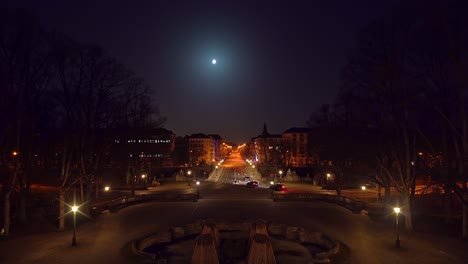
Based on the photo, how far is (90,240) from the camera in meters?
22.2

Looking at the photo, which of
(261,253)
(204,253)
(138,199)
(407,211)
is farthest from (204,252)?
(138,199)

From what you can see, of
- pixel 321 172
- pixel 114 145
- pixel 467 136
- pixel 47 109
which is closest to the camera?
pixel 467 136

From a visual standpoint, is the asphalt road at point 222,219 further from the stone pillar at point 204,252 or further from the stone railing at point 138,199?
the stone pillar at point 204,252

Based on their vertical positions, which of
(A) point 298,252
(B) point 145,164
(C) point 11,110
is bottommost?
(A) point 298,252

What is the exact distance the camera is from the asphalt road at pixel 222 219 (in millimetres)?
18703

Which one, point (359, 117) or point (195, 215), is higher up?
point (359, 117)

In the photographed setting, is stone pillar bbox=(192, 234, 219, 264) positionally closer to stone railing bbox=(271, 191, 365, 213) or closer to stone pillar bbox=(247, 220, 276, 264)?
stone pillar bbox=(247, 220, 276, 264)

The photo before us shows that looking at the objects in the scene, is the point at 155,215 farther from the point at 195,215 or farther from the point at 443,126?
the point at 443,126

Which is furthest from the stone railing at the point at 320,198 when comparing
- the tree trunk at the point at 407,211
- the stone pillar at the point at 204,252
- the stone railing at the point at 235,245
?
the stone pillar at the point at 204,252

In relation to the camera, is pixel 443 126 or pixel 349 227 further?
pixel 349 227

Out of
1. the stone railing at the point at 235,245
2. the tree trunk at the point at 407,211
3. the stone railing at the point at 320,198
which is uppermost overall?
the tree trunk at the point at 407,211

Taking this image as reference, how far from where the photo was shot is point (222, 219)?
2989 centimetres

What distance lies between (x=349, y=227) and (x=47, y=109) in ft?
80.3

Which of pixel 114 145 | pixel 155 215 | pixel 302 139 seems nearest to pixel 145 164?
pixel 114 145
